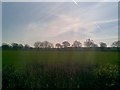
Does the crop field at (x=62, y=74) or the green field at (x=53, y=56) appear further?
the green field at (x=53, y=56)

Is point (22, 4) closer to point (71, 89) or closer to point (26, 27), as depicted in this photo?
point (26, 27)

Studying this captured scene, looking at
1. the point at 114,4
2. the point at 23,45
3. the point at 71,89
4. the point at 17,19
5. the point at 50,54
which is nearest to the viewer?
the point at 114,4

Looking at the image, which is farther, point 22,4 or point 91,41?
point 91,41

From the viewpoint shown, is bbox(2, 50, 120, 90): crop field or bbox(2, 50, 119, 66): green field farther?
bbox(2, 50, 119, 66): green field

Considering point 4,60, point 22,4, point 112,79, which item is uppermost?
point 22,4

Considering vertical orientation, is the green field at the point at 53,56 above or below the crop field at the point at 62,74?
above

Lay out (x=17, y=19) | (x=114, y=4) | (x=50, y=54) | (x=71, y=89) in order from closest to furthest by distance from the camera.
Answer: (x=114, y=4) → (x=71, y=89) → (x=17, y=19) → (x=50, y=54)

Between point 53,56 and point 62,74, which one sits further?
point 53,56

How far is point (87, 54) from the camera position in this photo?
111 inches

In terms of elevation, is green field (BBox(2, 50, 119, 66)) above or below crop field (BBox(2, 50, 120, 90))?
above

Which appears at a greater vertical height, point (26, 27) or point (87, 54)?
point (26, 27)

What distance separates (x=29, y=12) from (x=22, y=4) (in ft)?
0.54

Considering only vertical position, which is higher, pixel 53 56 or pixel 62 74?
pixel 53 56

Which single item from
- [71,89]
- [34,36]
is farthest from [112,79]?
[34,36]
